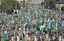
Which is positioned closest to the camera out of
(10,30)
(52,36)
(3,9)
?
(52,36)

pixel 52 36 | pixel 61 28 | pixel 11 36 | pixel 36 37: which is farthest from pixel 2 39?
pixel 61 28

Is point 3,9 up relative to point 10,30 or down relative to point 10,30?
down

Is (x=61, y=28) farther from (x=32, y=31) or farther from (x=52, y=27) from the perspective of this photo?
(x=32, y=31)

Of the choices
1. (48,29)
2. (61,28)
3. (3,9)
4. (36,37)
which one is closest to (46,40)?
(36,37)

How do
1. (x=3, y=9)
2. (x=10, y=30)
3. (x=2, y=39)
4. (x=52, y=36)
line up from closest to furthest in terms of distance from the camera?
1. (x=2, y=39)
2. (x=52, y=36)
3. (x=10, y=30)
4. (x=3, y=9)

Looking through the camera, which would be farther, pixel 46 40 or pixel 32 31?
pixel 32 31

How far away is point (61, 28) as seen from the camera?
3.78 metres

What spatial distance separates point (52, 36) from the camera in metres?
3.41

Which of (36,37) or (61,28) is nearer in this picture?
(36,37)

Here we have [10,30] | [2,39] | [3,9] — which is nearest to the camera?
[2,39]

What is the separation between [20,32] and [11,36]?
0.19 meters

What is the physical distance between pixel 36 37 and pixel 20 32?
0.30 metres

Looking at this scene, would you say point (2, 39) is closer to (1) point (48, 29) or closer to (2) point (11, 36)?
(2) point (11, 36)

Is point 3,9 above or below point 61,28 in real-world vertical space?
below
